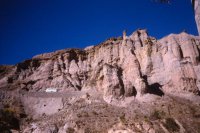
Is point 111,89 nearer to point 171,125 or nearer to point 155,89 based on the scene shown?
point 155,89

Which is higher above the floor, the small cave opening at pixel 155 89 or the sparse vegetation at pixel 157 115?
the small cave opening at pixel 155 89

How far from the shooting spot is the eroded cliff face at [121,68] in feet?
161

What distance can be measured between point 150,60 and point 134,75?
9461 millimetres

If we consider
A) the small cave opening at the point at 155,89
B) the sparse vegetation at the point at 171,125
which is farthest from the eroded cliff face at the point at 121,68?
the sparse vegetation at the point at 171,125

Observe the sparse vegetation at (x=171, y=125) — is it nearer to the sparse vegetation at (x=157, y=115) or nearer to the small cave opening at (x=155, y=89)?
the sparse vegetation at (x=157, y=115)

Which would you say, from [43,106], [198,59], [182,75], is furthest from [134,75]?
[43,106]

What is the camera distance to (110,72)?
4997 centimetres

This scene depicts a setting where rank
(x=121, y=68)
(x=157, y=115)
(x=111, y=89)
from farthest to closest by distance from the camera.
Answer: (x=121, y=68), (x=111, y=89), (x=157, y=115)

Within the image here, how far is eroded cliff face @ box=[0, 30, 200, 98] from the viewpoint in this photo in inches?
1930

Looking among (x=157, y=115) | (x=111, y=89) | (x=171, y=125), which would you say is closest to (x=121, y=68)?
(x=111, y=89)

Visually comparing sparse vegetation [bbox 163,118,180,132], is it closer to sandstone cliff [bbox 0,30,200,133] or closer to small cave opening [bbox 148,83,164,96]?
sandstone cliff [bbox 0,30,200,133]

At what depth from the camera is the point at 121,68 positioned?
189ft

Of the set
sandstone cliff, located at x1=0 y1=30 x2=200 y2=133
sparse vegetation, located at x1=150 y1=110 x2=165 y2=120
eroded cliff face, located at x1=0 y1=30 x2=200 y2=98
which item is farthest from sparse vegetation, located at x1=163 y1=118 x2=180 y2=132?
eroded cliff face, located at x1=0 y1=30 x2=200 y2=98

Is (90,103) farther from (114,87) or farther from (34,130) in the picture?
(34,130)
